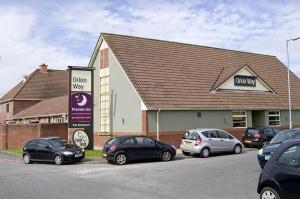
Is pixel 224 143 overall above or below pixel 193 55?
below

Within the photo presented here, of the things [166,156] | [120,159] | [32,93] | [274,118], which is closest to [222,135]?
[166,156]

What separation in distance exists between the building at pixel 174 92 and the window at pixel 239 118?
0.08 m

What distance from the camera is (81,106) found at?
102 ft

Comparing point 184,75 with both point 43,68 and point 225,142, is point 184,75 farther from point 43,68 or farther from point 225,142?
point 43,68

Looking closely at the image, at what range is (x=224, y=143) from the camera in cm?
2609

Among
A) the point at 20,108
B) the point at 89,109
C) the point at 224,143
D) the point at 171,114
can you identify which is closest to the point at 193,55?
the point at 171,114

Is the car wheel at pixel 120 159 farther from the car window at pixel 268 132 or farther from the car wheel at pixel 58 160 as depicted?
the car window at pixel 268 132

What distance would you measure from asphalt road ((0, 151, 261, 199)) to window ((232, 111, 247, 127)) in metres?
15.7

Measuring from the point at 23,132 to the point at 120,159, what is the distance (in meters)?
20.5

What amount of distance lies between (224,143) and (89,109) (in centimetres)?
1021

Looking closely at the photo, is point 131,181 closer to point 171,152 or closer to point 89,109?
point 171,152

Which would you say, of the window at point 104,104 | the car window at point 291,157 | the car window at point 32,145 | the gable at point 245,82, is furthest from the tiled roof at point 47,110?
the car window at point 291,157

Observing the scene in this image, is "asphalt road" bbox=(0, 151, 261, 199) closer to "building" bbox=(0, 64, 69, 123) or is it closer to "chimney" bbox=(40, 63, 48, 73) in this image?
"building" bbox=(0, 64, 69, 123)

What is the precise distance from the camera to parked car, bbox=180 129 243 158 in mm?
25125
